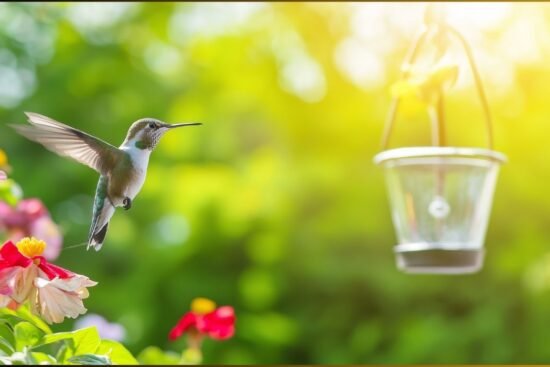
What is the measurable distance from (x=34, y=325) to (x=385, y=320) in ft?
13.3

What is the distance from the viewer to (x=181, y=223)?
493 cm

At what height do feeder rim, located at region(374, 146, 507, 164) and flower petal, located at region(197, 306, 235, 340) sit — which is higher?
feeder rim, located at region(374, 146, 507, 164)

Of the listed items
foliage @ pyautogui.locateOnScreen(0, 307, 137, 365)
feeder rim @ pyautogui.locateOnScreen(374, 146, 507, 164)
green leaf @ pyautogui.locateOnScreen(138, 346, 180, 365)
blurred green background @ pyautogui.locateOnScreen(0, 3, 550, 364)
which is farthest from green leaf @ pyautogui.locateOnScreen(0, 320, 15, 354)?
blurred green background @ pyautogui.locateOnScreen(0, 3, 550, 364)

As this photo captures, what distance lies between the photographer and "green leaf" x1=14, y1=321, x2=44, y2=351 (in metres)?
0.88

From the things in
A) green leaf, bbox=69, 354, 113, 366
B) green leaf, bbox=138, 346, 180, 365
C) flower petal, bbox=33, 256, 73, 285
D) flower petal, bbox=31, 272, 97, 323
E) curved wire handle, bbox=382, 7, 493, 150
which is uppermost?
curved wire handle, bbox=382, 7, 493, 150

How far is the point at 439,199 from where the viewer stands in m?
1.73

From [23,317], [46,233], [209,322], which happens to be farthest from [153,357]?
[23,317]

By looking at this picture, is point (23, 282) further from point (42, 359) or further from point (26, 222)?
point (26, 222)

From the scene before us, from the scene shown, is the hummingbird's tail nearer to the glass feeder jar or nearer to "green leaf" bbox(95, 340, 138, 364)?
"green leaf" bbox(95, 340, 138, 364)

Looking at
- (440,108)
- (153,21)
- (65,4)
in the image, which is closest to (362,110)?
(153,21)

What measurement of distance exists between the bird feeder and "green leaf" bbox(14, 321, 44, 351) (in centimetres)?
88

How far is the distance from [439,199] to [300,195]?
321 cm

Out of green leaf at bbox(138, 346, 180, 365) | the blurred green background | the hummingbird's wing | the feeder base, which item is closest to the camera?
the hummingbird's wing

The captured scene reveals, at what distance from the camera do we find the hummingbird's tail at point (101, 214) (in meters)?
0.85
